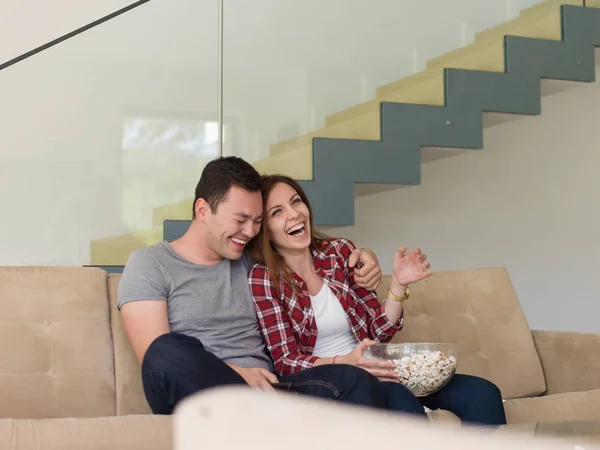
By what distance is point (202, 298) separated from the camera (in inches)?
89.1

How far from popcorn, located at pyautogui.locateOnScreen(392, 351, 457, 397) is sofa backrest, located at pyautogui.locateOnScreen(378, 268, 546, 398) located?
642mm

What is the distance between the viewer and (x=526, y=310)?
518 centimetres

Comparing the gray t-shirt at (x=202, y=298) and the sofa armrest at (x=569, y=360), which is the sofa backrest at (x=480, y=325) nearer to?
the sofa armrest at (x=569, y=360)

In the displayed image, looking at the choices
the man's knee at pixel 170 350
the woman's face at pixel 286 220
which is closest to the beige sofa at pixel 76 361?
the man's knee at pixel 170 350

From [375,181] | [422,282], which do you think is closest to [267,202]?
[422,282]

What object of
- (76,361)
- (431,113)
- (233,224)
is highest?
(431,113)

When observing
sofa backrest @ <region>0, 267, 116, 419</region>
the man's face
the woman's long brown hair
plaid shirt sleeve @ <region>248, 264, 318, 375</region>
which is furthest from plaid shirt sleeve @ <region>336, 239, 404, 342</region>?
sofa backrest @ <region>0, 267, 116, 419</region>

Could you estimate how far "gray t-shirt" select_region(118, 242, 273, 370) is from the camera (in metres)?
2.20

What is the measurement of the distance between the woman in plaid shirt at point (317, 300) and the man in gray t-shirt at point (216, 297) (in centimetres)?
6

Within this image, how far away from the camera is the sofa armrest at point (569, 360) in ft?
8.92

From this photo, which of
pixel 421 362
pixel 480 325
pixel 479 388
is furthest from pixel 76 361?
pixel 480 325

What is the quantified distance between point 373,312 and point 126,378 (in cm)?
71

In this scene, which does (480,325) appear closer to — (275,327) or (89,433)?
(275,327)

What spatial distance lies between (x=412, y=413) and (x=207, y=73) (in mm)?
1947
